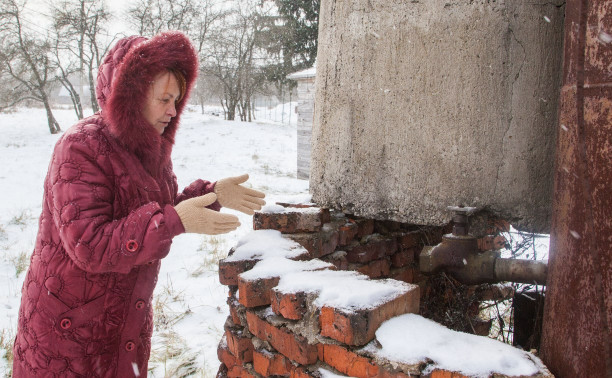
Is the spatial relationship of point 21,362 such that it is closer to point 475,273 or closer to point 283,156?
point 475,273

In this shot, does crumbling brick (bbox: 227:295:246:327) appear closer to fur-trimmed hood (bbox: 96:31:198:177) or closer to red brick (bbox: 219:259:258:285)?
red brick (bbox: 219:259:258:285)

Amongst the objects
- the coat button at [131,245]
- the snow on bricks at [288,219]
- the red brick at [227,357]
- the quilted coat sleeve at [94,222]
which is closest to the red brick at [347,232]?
the snow on bricks at [288,219]

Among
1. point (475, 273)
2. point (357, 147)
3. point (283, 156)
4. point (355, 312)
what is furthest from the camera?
point (283, 156)

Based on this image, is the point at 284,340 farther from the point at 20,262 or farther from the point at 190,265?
the point at 20,262

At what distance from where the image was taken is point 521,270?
1.69m

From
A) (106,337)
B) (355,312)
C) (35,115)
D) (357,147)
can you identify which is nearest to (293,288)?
(355,312)

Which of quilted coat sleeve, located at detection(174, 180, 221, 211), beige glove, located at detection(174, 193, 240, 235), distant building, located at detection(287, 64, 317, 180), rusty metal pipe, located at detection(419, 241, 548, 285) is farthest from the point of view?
distant building, located at detection(287, 64, 317, 180)

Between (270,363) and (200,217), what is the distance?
2.16 feet

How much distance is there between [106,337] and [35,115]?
2591cm

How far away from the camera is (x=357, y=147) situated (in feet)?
7.06

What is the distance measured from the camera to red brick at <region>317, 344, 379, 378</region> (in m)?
1.33

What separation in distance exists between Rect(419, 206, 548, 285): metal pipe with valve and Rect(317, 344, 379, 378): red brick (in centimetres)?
65

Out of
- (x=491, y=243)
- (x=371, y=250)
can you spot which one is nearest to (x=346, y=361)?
(x=371, y=250)

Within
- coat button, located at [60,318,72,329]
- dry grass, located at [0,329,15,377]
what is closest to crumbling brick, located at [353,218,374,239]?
coat button, located at [60,318,72,329]
